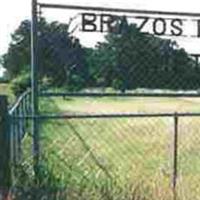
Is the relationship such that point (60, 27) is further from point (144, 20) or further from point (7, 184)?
point (7, 184)

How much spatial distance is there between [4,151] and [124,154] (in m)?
5.32

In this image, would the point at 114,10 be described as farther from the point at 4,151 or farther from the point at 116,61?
the point at 4,151

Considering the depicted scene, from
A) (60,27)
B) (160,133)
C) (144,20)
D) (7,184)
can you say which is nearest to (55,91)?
(60,27)

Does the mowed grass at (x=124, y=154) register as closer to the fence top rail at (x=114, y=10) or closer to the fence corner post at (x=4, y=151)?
the fence corner post at (x=4, y=151)

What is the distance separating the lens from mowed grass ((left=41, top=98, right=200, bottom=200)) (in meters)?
7.48

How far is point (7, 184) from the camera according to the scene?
19.8 feet

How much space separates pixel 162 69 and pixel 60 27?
1286 millimetres

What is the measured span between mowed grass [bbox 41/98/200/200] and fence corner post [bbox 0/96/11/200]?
115 cm

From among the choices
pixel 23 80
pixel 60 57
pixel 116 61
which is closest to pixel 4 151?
pixel 60 57

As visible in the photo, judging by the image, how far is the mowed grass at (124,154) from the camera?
748cm

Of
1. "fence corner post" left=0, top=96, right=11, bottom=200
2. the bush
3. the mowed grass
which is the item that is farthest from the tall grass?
"fence corner post" left=0, top=96, right=11, bottom=200

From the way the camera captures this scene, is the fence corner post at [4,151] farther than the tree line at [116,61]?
No

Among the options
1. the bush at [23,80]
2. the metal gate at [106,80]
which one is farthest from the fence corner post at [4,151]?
the bush at [23,80]

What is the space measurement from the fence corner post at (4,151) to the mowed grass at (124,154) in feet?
3.76
